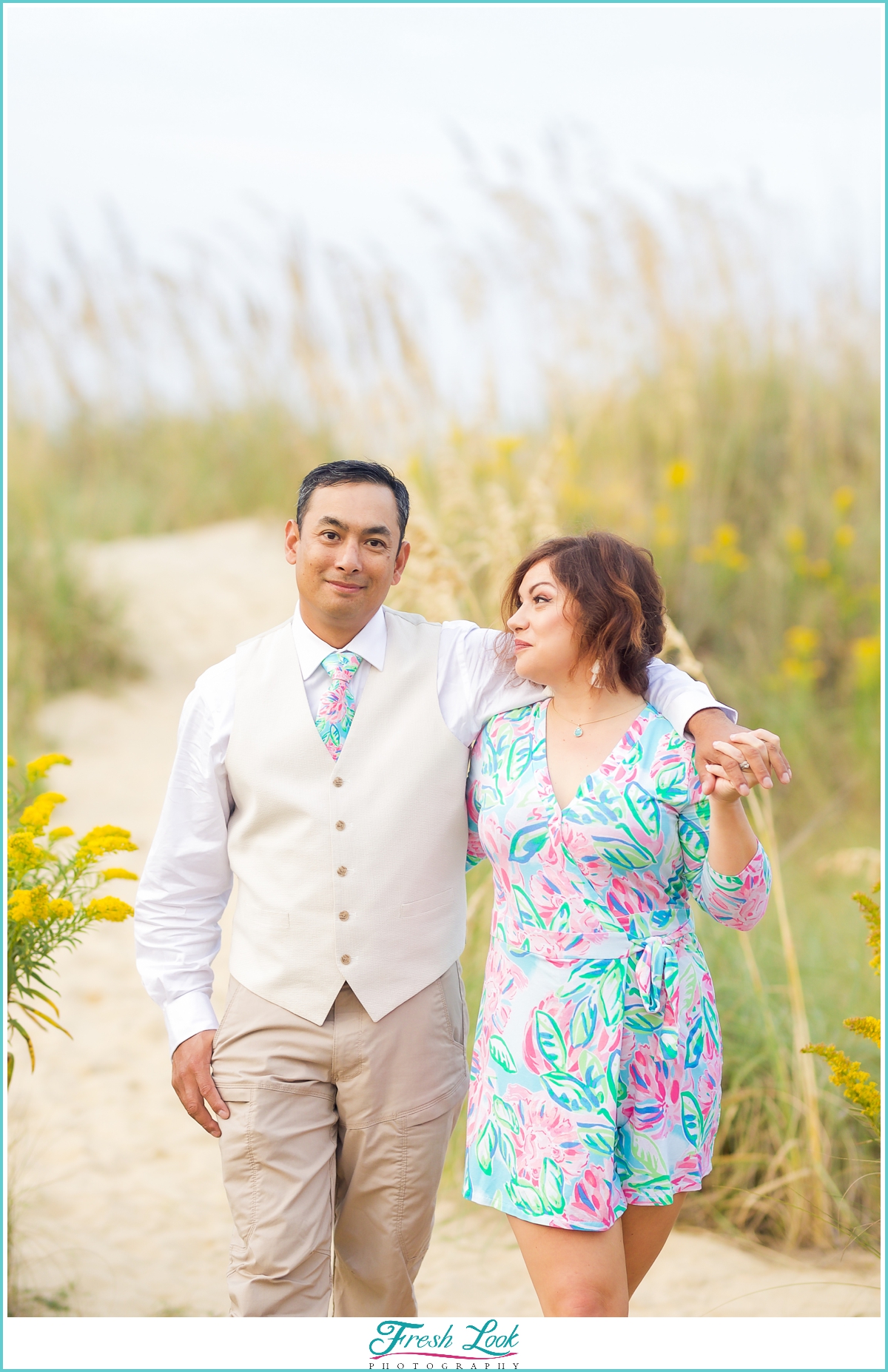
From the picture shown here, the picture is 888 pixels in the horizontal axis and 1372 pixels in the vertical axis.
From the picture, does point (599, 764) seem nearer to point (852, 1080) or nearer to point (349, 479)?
point (349, 479)

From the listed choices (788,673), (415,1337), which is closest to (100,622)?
(788,673)

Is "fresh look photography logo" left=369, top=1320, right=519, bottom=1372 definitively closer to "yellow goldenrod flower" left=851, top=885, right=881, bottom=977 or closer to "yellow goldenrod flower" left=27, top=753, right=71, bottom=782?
"yellow goldenrod flower" left=851, top=885, right=881, bottom=977

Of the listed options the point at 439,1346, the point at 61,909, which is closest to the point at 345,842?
the point at 61,909

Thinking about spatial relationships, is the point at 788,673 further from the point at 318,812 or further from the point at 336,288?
the point at 318,812

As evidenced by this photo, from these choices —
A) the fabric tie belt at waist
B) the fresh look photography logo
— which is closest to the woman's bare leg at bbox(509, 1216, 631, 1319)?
the fresh look photography logo

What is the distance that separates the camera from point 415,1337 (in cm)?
196

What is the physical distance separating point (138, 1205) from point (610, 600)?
2511 mm

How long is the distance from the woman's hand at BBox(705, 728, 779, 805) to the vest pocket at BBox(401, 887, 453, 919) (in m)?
0.55

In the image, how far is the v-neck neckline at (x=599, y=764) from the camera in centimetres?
185

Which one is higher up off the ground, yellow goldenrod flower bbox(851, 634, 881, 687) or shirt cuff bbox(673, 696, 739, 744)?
yellow goldenrod flower bbox(851, 634, 881, 687)

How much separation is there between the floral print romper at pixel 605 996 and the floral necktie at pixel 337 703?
11.9 inches

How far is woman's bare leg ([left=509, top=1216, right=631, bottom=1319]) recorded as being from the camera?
69.4 inches

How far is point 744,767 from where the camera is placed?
1690 mm

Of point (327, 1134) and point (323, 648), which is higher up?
point (323, 648)
